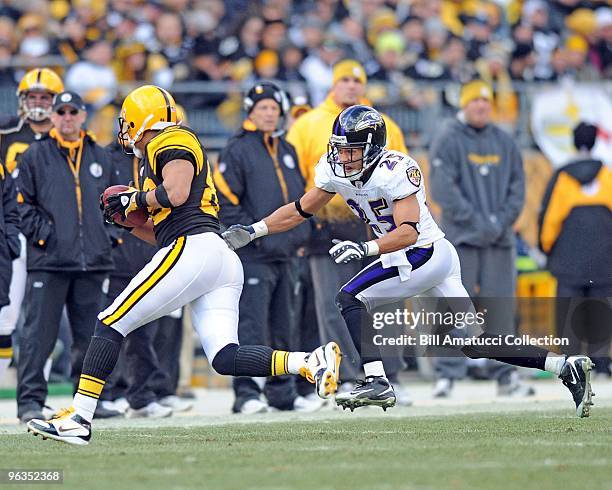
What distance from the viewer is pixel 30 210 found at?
10.1 m

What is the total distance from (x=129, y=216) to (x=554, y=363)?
8.98ft

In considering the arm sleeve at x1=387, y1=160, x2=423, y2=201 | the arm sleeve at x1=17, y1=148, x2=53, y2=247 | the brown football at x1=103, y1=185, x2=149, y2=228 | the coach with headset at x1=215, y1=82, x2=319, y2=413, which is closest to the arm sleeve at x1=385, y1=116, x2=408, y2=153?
the coach with headset at x1=215, y1=82, x2=319, y2=413

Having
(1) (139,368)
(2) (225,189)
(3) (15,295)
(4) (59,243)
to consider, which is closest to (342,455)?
(4) (59,243)

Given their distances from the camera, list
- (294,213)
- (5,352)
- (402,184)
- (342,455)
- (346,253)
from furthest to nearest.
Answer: (5,352) → (294,213) → (402,184) → (346,253) → (342,455)

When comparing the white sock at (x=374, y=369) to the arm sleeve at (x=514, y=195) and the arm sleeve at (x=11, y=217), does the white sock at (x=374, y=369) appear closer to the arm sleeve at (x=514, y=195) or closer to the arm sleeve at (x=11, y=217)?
the arm sleeve at (x=11, y=217)

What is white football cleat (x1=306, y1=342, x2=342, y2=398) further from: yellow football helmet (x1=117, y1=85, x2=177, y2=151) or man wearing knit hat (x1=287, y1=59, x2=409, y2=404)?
man wearing knit hat (x1=287, y1=59, x2=409, y2=404)

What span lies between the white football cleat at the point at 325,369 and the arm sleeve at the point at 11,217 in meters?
2.89

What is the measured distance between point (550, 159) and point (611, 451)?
953 centimetres

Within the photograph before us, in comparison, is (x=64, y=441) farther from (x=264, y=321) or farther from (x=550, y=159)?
(x=550, y=159)

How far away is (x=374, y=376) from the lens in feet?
28.9

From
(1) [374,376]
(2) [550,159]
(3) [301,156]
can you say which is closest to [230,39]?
→ (2) [550,159]

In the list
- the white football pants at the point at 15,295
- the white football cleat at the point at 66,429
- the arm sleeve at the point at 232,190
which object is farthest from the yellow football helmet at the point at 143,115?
the arm sleeve at the point at 232,190

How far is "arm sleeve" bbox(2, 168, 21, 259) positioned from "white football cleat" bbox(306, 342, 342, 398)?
289cm

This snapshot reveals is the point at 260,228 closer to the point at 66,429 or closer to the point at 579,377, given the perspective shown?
the point at 66,429
